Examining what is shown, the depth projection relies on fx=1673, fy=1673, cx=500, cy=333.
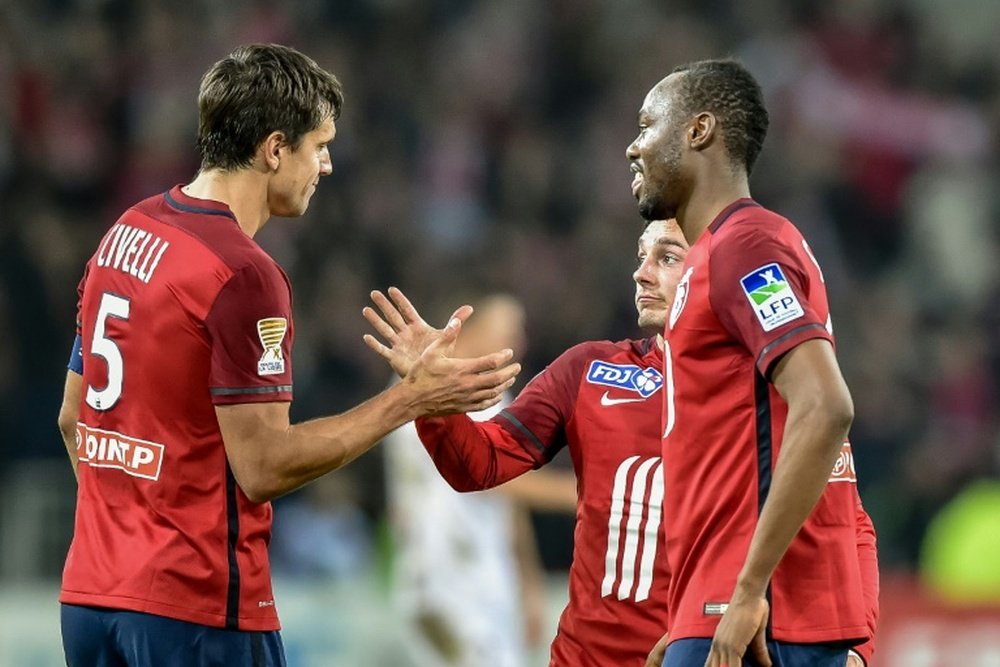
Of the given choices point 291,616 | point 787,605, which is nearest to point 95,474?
point 787,605

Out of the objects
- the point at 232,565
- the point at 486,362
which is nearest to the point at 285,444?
the point at 232,565

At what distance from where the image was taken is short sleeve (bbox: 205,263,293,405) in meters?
3.99

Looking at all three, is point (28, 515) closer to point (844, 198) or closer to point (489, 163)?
point (489, 163)

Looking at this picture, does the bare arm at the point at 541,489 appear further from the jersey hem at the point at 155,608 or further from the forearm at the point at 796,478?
the forearm at the point at 796,478

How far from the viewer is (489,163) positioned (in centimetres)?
1249

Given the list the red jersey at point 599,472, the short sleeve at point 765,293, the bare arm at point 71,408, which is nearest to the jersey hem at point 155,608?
the bare arm at point 71,408

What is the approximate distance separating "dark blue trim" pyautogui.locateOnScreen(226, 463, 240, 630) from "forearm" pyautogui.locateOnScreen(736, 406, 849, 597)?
1285 mm

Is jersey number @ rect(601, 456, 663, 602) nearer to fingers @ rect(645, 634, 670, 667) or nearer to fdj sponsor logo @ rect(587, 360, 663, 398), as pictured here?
fdj sponsor logo @ rect(587, 360, 663, 398)

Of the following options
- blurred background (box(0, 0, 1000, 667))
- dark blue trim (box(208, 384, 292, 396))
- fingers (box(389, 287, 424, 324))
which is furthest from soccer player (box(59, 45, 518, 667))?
blurred background (box(0, 0, 1000, 667))

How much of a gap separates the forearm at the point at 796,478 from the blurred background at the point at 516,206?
225 inches

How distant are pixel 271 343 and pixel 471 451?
73 centimetres

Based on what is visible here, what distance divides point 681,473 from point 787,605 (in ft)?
1.32

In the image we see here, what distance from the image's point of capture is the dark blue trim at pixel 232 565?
4.08 metres

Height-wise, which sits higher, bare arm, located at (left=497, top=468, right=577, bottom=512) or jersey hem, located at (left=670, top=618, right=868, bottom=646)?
bare arm, located at (left=497, top=468, right=577, bottom=512)
